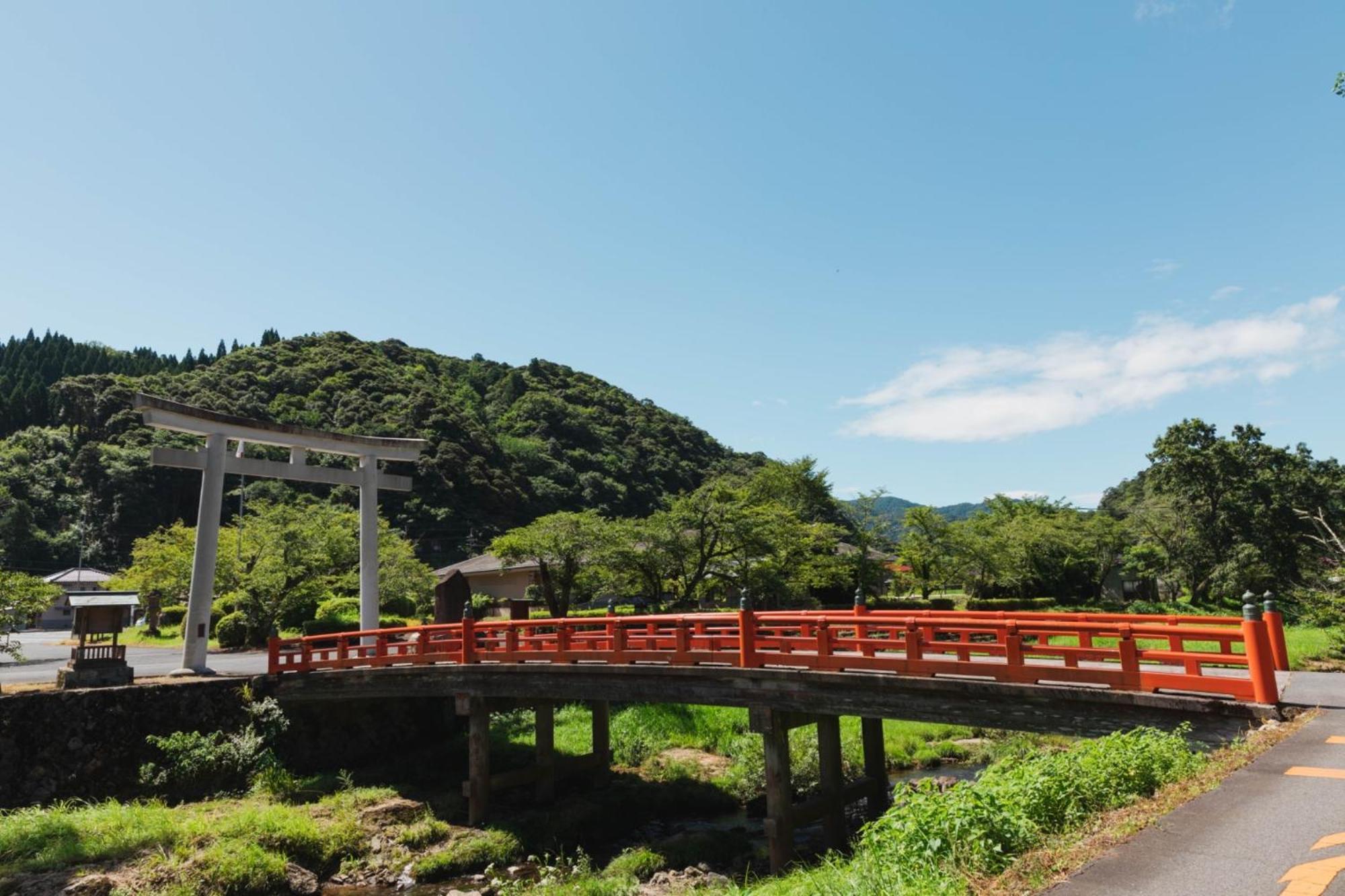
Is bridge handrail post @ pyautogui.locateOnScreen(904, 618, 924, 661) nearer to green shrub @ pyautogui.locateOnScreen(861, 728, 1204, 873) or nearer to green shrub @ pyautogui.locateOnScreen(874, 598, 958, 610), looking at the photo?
green shrub @ pyautogui.locateOnScreen(861, 728, 1204, 873)

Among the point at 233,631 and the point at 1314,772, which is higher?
the point at 1314,772

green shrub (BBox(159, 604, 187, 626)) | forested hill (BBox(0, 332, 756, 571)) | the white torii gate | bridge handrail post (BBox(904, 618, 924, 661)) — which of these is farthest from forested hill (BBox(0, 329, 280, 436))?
bridge handrail post (BBox(904, 618, 924, 661))

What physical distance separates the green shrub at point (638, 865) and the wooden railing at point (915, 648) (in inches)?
143

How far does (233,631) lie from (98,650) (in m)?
14.0

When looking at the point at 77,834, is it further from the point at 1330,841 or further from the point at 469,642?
the point at 1330,841

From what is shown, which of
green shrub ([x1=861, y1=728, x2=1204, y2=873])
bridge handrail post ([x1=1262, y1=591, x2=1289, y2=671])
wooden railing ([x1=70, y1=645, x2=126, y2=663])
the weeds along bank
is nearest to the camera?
green shrub ([x1=861, y1=728, x2=1204, y2=873])

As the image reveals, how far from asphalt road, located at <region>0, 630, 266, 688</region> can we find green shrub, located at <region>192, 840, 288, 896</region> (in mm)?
8001

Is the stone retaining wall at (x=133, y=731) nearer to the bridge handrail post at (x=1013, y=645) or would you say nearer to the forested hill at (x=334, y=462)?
the bridge handrail post at (x=1013, y=645)

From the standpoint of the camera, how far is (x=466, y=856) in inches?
588

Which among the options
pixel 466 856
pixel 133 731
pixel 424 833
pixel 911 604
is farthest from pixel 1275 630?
pixel 911 604

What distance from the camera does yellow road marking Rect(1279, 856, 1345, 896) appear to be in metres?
4.75

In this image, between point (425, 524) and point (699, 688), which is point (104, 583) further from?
point (699, 688)

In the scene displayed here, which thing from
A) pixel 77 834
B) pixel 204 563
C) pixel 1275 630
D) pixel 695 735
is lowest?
pixel 695 735

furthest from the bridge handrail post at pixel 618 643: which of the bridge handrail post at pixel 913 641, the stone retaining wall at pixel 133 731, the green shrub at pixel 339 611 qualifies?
the green shrub at pixel 339 611
